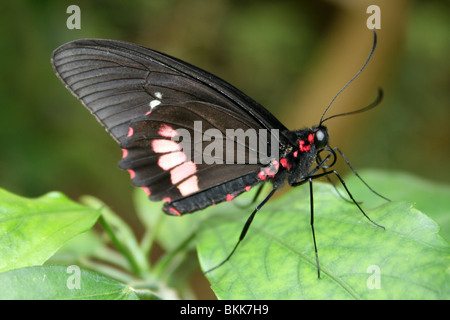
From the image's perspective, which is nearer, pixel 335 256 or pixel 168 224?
pixel 335 256

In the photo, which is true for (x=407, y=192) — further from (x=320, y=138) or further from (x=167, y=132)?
(x=167, y=132)

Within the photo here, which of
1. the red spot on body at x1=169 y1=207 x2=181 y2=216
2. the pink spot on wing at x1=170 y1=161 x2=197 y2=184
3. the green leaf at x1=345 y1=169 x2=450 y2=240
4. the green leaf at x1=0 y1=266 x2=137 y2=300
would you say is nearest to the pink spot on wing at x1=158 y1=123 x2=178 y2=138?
the pink spot on wing at x1=170 y1=161 x2=197 y2=184

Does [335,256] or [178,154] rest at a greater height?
[178,154]

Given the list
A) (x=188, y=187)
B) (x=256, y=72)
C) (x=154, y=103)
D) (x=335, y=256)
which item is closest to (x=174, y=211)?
(x=188, y=187)

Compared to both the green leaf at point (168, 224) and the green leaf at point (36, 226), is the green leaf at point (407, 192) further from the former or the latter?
the green leaf at point (36, 226)

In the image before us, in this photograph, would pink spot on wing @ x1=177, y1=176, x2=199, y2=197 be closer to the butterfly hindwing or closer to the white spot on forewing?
the butterfly hindwing
